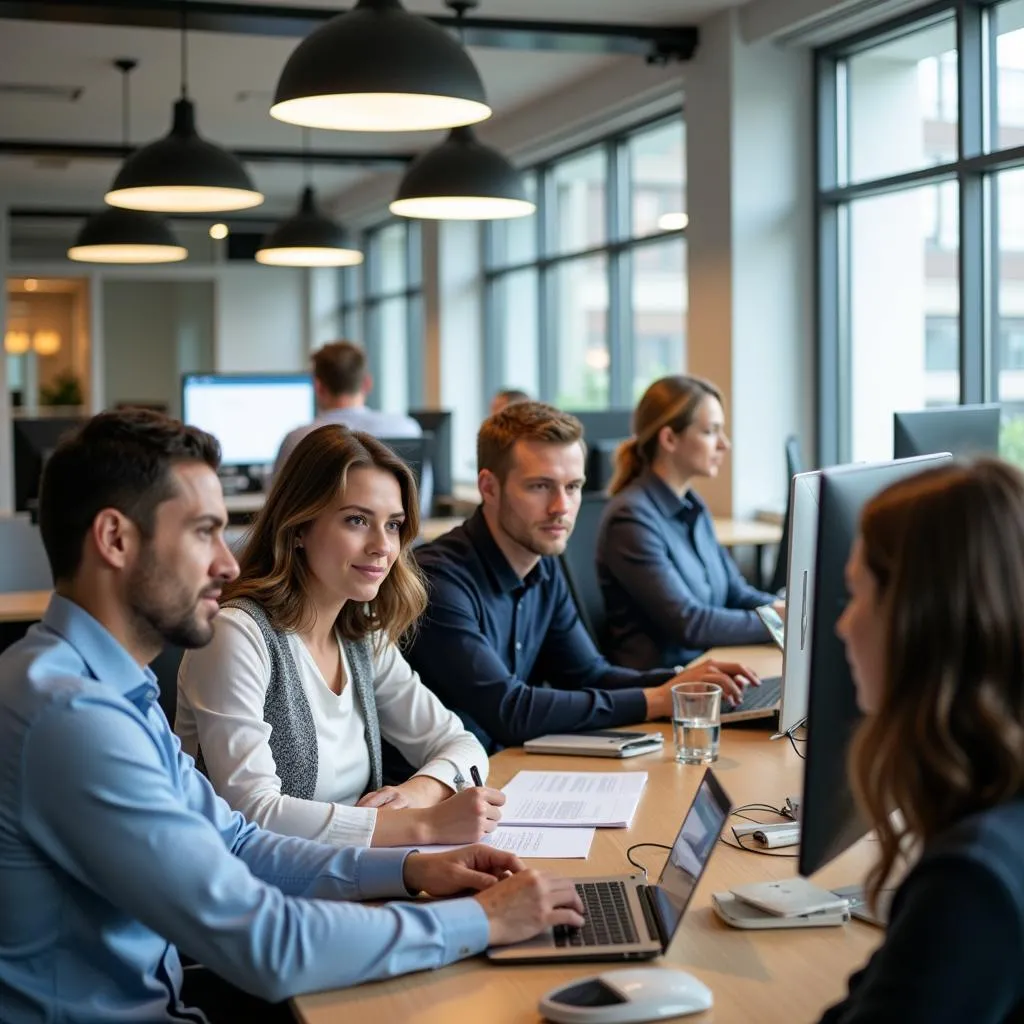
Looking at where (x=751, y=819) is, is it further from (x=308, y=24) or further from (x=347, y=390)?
(x=308, y=24)

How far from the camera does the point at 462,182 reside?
4594 millimetres

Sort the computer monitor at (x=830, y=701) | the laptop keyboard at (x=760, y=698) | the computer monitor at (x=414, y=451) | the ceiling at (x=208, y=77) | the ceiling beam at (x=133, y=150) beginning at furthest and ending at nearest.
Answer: the ceiling beam at (x=133, y=150) → the ceiling at (x=208, y=77) → the computer monitor at (x=414, y=451) → the laptop keyboard at (x=760, y=698) → the computer monitor at (x=830, y=701)

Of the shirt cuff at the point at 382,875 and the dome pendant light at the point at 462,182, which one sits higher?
the dome pendant light at the point at 462,182

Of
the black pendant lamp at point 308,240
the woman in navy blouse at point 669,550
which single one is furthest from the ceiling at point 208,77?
the woman in navy blouse at point 669,550

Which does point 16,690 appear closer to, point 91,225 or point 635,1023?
point 635,1023

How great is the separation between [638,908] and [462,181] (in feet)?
11.2

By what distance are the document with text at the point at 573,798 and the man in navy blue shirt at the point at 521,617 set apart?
0.27m

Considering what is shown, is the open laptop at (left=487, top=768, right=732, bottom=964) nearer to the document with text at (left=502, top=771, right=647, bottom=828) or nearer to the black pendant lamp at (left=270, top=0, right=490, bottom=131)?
the document with text at (left=502, top=771, right=647, bottom=828)

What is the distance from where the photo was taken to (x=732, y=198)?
5742 millimetres

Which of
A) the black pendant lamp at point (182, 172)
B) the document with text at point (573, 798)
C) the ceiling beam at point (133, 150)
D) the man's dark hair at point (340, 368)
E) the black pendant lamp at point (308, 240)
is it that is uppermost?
the ceiling beam at point (133, 150)

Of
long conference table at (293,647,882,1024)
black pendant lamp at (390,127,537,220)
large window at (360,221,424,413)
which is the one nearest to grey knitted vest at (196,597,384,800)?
long conference table at (293,647,882,1024)

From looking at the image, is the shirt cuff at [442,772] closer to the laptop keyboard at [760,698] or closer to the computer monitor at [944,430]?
the laptop keyboard at [760,698]

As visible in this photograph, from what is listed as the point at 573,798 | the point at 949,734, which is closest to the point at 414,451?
the point at 573,798

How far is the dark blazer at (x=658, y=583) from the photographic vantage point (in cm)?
350
